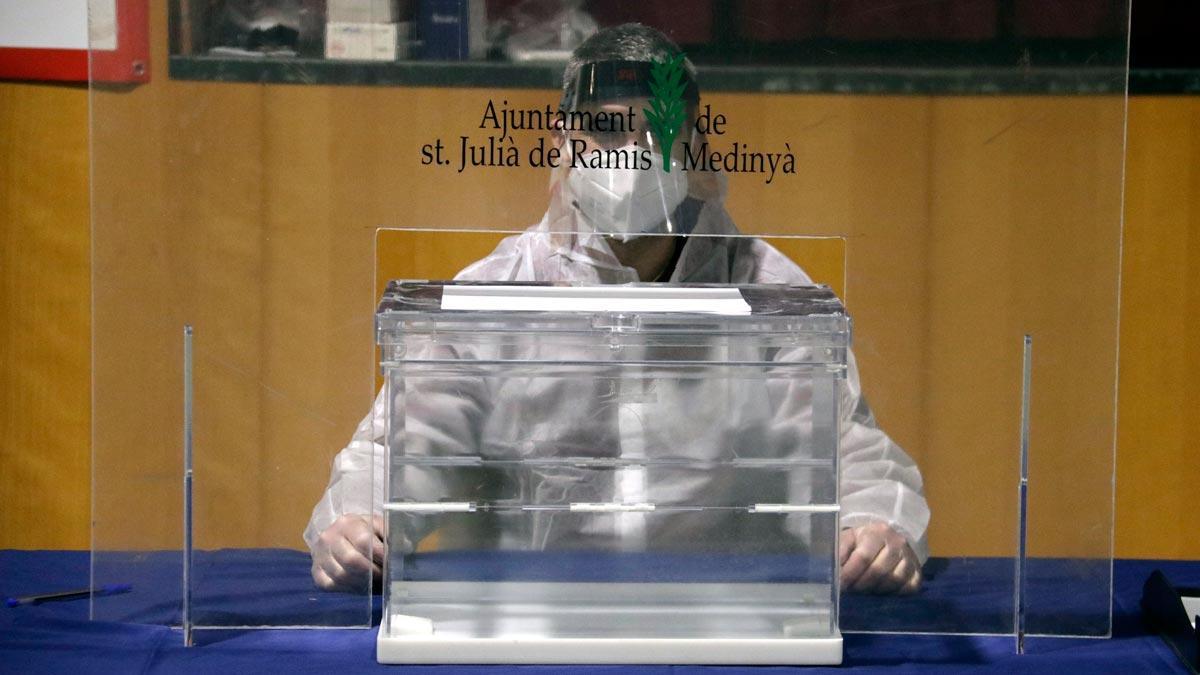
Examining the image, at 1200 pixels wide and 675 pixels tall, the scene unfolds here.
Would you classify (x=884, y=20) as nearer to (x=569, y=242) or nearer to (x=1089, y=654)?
(x=569, y=242)

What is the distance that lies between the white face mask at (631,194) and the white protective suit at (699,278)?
0.01m

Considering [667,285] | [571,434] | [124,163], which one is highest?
[124,163]

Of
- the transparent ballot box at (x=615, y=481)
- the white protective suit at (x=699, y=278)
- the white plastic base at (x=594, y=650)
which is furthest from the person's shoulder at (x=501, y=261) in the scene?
the white plastic base at (x=594, y=650)

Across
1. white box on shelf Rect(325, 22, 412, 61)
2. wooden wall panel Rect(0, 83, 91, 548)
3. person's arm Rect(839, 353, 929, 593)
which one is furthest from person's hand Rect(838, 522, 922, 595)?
wooden wall panel Rect(0, 83, 91, 548)

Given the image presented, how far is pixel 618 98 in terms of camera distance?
1.28 meters

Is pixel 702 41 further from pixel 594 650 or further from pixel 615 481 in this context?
pixel 594 650

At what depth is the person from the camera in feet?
4.21

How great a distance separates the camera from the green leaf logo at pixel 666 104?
1280 mm

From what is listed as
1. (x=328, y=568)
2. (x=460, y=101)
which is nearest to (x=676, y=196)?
(x=460, y=101)

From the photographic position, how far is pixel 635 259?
1.34 meters

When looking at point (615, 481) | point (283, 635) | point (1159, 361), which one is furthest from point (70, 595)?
point (1159, 361)

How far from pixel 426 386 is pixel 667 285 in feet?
0.81

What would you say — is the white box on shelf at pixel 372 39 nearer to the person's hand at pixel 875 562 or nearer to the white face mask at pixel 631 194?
the white face mask at pixel 631 194

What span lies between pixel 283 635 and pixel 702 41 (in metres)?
0.63
